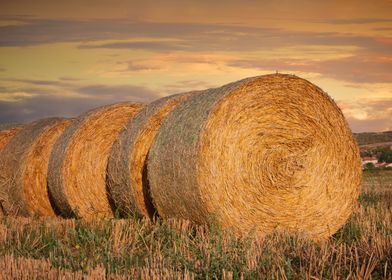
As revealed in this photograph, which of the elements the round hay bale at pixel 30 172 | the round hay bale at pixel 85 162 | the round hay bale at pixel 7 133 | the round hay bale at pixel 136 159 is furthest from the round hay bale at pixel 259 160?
the round hay bale at pixel 7 133

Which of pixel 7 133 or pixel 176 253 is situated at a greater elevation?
pixel 7 133

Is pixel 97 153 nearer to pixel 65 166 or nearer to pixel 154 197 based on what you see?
pixel 65 166

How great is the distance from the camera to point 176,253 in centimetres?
697

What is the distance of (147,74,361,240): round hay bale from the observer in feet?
27.4

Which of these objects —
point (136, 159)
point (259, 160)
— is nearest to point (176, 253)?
point (259, 160)

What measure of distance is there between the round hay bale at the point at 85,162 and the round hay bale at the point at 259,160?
216 cm

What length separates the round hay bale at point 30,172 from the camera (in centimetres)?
1201

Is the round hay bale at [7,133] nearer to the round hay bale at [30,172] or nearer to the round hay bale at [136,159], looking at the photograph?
the round hay bale at [30,172]

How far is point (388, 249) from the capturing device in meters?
6.36

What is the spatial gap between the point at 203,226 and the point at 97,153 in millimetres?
3500

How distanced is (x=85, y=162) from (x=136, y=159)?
1.72 metres

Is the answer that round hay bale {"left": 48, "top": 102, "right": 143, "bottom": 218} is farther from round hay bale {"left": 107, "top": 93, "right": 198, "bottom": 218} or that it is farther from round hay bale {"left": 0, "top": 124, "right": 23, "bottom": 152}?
round hay bale {"left": 0, "top": 124, "right": 23, "bottom": 152}

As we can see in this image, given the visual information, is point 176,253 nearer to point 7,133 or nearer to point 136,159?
point 136,159

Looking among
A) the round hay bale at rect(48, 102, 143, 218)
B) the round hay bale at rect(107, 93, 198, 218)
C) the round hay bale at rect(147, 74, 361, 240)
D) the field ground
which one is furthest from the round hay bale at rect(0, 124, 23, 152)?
the round hay bale at rect(147, 74, 361, 240)
